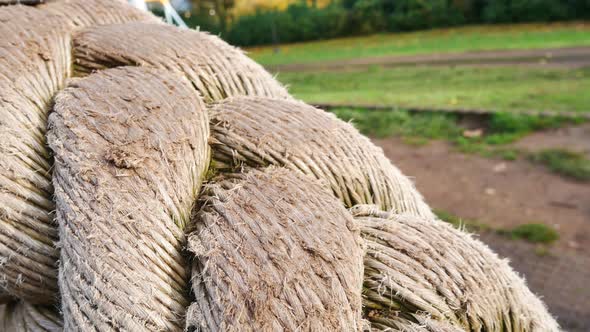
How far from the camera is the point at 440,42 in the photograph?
18391 mm

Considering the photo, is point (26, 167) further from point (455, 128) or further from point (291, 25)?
point (291, 25)

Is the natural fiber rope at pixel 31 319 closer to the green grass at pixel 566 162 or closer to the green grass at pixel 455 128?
the green grass at pixel 455 128

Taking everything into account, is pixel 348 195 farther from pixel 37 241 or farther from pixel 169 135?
pixel 37 241

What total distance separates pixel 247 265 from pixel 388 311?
224mm

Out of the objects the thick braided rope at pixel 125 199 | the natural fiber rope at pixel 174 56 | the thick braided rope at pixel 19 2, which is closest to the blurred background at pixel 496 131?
the natural fiber rope at pixel 174 56

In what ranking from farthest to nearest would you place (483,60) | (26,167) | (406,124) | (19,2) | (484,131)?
(483,60) < (406,124) < (484,131) < (19,2) < (26,167)

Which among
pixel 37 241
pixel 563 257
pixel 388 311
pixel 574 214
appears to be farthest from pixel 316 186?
pixel 574 214

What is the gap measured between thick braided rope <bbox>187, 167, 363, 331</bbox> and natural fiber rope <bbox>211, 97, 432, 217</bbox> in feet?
0.22

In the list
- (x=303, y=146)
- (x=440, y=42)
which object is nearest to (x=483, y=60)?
(x=440, y=42)

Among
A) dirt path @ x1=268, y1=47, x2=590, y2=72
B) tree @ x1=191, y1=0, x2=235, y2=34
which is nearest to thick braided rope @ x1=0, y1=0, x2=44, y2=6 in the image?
dirt path @ x1=268, y1=47, x2=590, y2=72

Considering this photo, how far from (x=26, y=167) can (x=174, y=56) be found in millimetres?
315

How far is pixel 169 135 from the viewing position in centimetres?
79

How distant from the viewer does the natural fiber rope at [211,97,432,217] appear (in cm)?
85

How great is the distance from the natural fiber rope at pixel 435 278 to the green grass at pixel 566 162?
413cm
